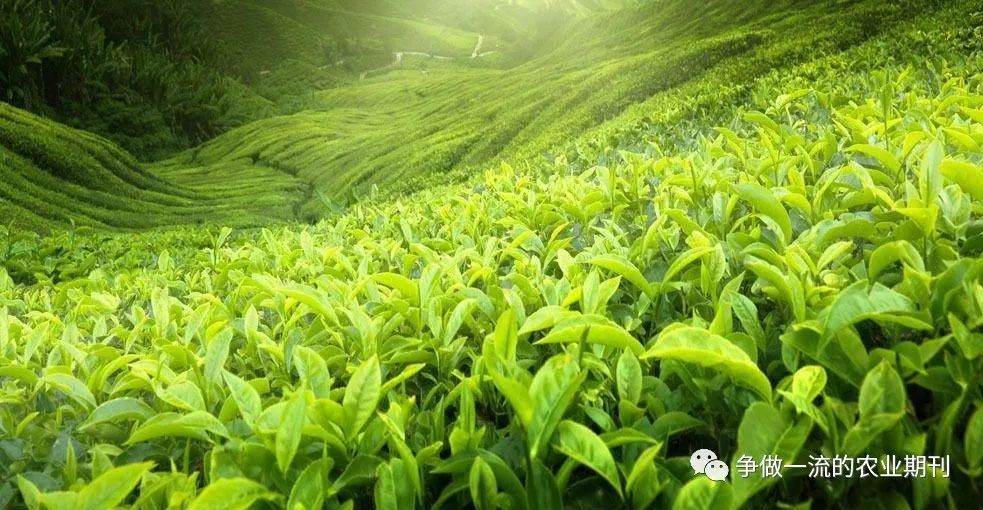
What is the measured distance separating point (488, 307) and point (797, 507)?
1.03 metres

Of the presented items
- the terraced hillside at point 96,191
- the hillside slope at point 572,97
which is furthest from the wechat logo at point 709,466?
the terraced hillside at point 96,191

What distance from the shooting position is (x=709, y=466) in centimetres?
102

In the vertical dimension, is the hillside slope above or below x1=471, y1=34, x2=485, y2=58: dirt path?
below

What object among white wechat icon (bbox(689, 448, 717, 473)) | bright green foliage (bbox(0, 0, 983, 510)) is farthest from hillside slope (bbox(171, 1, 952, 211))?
white wechat icon (bbox(689, 448, 717, 473))

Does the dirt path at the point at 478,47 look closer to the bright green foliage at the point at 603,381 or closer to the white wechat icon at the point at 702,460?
the bright green foliage at the point at 603,381

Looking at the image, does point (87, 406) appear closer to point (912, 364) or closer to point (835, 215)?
point (912, 364)

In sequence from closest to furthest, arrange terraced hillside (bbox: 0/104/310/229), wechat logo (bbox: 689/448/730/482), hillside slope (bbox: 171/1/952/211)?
1. wechat logo (bbox: 689/448/730/482)
2. hillside slope (bbox: 171/1/952/211)
3. terraced hillside (bbox: 0/104/310/229)

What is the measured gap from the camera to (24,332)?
2.65m

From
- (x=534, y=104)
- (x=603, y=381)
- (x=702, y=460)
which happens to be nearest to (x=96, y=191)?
(x=534, y=104)

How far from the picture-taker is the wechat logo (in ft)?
3.26

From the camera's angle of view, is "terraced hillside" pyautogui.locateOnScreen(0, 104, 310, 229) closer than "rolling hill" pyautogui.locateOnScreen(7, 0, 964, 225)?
No

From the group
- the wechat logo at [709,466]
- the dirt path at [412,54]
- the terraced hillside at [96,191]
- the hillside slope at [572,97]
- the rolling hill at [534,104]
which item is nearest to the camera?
the wechat logo at [709,466]

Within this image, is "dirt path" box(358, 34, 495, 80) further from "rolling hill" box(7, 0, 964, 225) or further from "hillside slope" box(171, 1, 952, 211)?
"hillside slope" box(171, 1, 952, 211)

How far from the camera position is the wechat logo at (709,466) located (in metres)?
0.99
